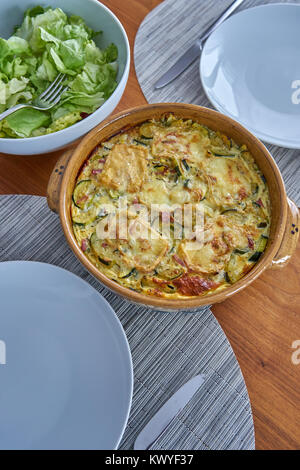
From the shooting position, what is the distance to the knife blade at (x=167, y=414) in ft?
4.07

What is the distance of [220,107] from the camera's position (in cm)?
165

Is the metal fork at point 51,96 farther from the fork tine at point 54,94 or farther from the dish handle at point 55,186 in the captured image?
the dish handle at point 55,186

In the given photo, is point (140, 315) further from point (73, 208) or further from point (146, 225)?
point (73, 208)

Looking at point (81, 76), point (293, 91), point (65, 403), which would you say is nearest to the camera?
point (65, 403)

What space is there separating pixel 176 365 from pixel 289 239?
0.53 meters

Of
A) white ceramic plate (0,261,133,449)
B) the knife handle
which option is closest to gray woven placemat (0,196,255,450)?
white ceramic plate (0,261,133,449)

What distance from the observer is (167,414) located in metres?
1.27

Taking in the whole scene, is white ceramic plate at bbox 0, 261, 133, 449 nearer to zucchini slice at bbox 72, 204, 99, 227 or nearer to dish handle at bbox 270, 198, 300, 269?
zucchini slice at bbox 72, 204, 99, 227

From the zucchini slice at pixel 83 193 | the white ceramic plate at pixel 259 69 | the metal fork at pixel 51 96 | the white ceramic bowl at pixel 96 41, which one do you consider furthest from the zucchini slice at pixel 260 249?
the metal fork at pixel 51 96

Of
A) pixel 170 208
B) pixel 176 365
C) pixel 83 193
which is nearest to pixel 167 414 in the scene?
pixel 176 365

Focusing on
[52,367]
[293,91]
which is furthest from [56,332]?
[293,91]

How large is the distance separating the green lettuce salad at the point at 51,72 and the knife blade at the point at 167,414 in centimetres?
99

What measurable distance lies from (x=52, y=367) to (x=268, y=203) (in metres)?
0.85

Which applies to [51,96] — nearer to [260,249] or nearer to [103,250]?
[103,250]
